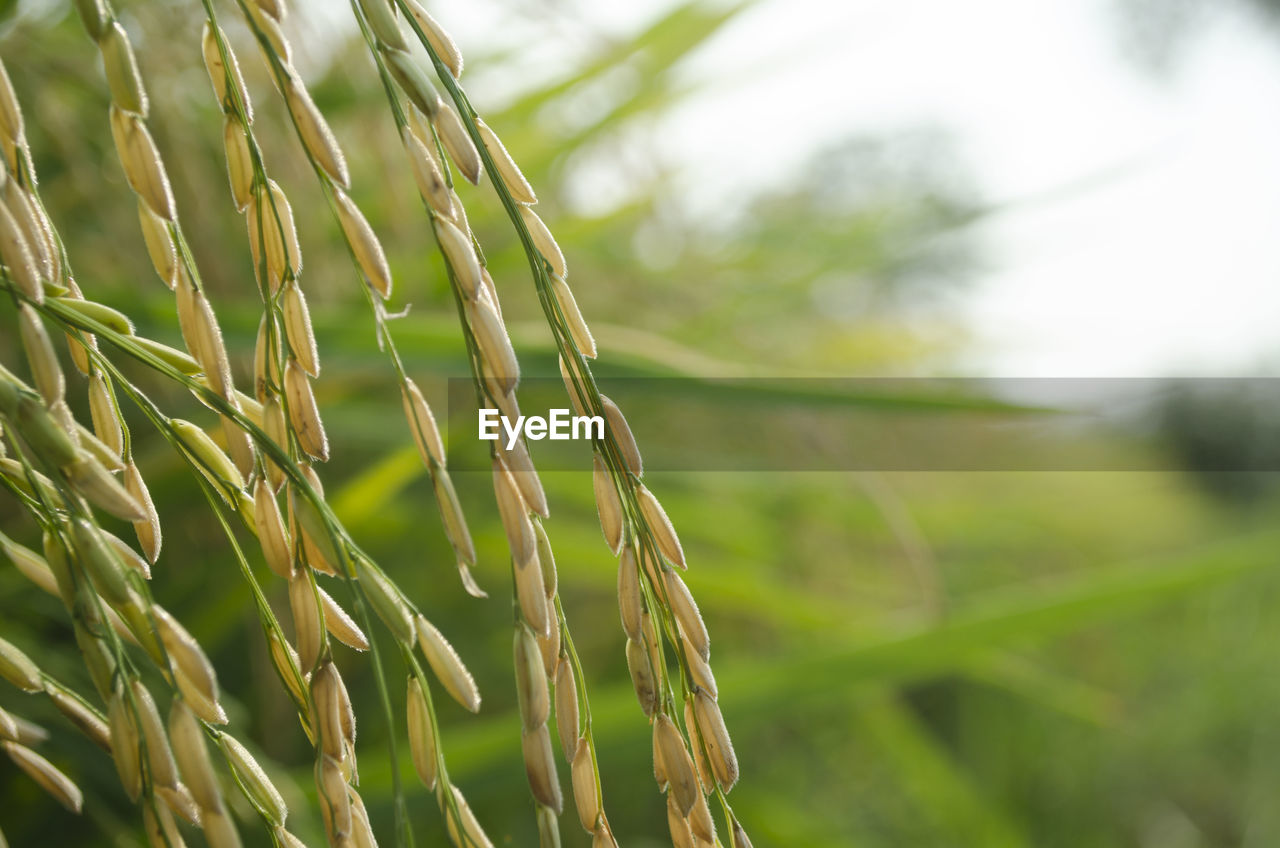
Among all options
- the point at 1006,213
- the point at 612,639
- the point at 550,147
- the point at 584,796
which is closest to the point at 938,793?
the point at 612,639

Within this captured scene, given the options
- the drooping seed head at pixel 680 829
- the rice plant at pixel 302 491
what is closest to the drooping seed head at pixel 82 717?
the rice plant at pixel 302 491

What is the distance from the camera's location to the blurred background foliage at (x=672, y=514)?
0.44 metres

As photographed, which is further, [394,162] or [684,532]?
[684,532]

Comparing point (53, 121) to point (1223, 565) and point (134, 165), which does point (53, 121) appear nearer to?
point (134, 165)

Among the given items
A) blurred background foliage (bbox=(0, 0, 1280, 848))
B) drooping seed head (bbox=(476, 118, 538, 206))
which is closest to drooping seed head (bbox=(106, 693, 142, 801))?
drooping seed head (bbox=(476, 118, 538, 206))

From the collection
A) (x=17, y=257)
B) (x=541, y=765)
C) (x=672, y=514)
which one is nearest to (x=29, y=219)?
(x=17, y=257)

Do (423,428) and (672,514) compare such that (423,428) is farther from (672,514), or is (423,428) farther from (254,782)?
(672,514)

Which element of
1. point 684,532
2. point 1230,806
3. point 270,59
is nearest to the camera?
point 270,59

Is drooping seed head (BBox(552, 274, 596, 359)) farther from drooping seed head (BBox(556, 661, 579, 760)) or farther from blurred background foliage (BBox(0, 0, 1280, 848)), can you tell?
blurred background foliage (BBox(0, 0, 1280, 848))

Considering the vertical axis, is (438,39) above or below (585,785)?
above

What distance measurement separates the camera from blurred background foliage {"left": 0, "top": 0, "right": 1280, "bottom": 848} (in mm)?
440

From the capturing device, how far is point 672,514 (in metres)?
0.73

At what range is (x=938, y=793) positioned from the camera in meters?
0.85

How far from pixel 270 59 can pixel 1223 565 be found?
0.63m
